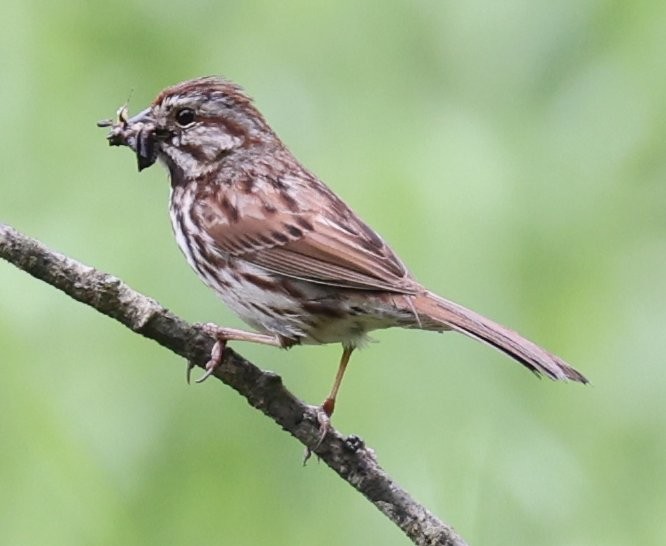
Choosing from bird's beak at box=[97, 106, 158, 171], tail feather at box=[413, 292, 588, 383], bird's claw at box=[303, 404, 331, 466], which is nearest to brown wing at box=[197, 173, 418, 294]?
tail feather at box=[413, 292, 588, 383]

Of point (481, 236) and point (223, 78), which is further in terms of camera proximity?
point (223, 78)

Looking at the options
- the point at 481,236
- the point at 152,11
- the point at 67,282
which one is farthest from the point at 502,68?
the point at 67,282

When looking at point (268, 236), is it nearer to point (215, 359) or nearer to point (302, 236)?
point (302, 236)

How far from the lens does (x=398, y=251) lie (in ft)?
11.4

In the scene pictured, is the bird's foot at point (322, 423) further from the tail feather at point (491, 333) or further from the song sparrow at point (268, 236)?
the tail feather at point (491, 333)

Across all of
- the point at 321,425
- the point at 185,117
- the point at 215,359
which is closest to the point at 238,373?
the point at 215,359

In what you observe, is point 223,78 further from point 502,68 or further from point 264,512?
point 264,512

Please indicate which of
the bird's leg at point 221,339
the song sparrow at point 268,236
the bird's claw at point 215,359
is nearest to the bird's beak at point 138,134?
the song sparrow at point 268,236

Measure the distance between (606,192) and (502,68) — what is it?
453mm

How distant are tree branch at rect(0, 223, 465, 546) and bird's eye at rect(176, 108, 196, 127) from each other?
1.22m

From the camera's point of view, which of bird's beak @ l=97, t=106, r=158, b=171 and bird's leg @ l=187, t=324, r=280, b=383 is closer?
bird's leg @ l=187, t=324, r=280, b=383

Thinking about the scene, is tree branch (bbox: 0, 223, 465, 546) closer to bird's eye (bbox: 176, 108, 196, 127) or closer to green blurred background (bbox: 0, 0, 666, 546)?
green blurred background (bbox: 0, 0, 666, 546)

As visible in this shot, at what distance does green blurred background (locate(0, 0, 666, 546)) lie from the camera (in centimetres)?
317

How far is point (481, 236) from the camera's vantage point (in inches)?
131
